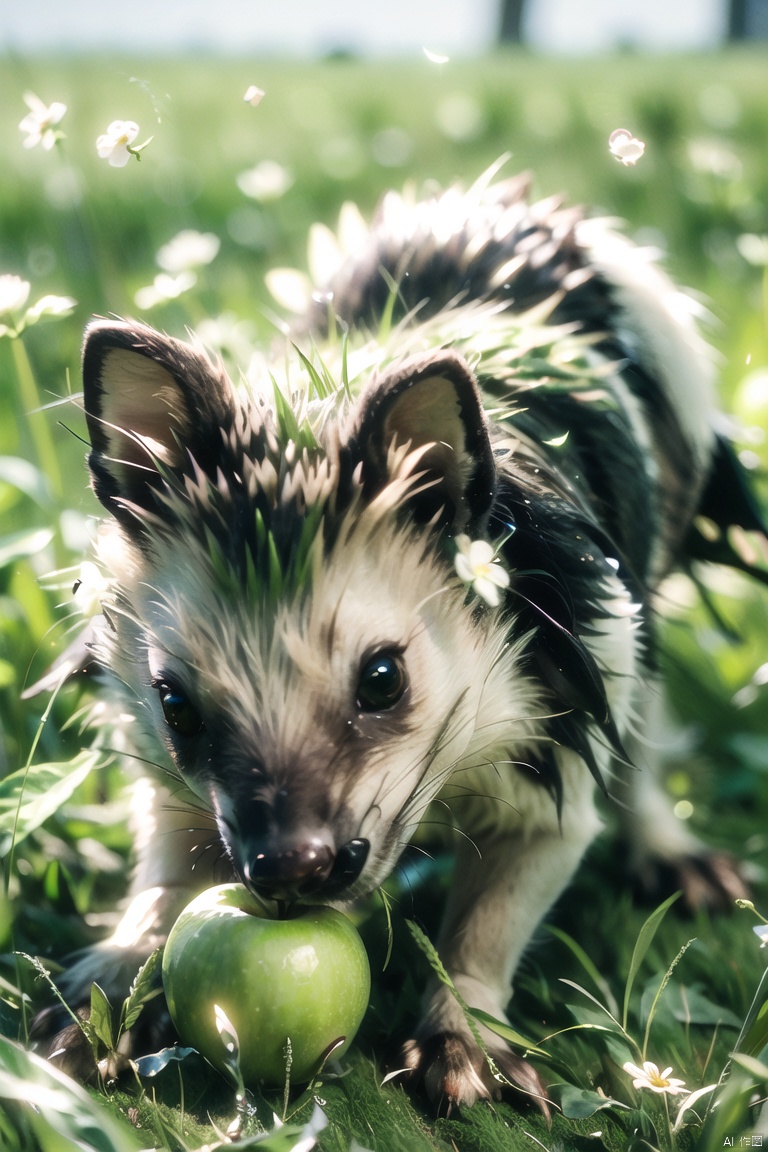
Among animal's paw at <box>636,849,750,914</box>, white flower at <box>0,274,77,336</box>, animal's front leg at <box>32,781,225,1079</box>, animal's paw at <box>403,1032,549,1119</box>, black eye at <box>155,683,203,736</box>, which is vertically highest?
white flower at <box>0,274,77,336</box>

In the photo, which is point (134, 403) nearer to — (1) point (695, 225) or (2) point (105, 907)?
(2) point (105, 907)

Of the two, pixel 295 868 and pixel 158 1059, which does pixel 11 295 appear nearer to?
pixel 295 868

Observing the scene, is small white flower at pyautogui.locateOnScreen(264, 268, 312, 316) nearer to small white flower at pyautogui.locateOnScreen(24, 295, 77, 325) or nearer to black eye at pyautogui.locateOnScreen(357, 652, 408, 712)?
small white flower at pyautogui.locateOnScreen(24, 295, 77, 325)

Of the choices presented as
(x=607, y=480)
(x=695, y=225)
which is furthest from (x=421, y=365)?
(x=695, y=225)

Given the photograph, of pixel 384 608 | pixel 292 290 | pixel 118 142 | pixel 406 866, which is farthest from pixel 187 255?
pixel 406 866

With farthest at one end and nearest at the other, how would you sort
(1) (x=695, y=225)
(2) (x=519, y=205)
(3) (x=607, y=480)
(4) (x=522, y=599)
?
(1) (x=695, y=225), (2) (x=519, y=205), (3) (x=607, y=480), (4) (x=522, y=599)

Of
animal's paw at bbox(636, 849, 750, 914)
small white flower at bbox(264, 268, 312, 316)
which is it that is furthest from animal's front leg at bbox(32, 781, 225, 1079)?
small white flower at bbox(264, 268, 312, 316)
